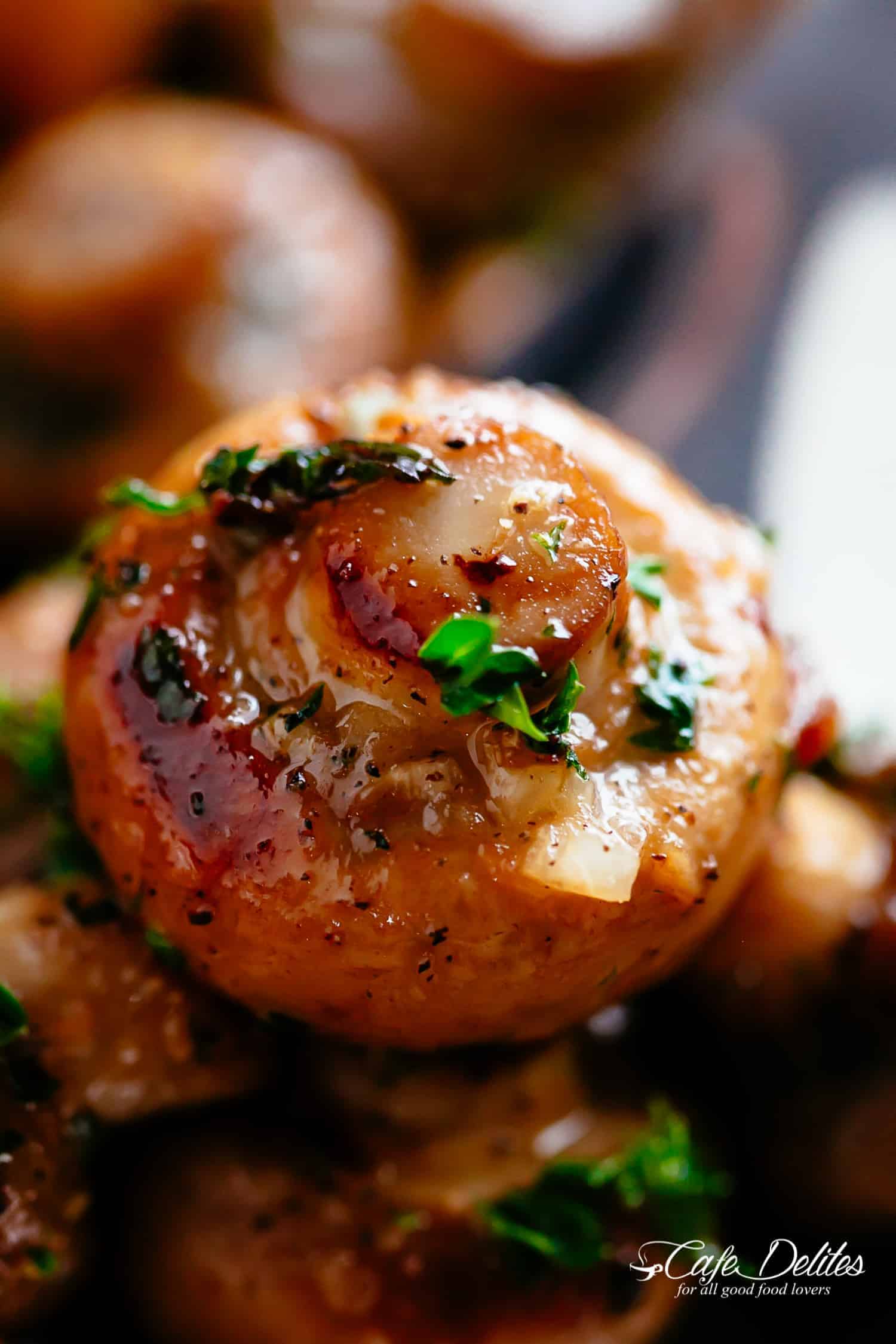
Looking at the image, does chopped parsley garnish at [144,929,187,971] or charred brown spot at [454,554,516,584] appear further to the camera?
chopped parsley garnish at [144,929,187,971]

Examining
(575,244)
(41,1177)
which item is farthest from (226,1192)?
(575,244)

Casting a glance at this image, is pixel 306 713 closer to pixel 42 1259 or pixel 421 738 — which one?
pixel 421 738

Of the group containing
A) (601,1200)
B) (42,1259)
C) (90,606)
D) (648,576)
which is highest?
(648,576)

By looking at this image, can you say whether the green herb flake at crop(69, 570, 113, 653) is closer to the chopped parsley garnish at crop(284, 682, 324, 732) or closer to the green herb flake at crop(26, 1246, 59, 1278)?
the chopped parsley garnish at crop(284, 682, 324, 732)

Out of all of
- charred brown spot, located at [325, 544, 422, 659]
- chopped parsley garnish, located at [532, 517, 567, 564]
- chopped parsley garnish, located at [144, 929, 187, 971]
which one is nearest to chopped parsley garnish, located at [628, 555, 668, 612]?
chopped parsley garnish, located at [532, 517, 567, 564]

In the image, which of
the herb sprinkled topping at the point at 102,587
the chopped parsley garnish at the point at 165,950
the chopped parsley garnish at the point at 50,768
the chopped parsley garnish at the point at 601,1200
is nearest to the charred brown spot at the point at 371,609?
the herb sprinkled topping at the point at 102,587

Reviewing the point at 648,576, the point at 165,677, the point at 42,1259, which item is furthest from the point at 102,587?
the point at 42,1259

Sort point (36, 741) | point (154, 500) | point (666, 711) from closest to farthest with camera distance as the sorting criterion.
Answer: point (666, 711), point (154, 500), point (36, 741)
